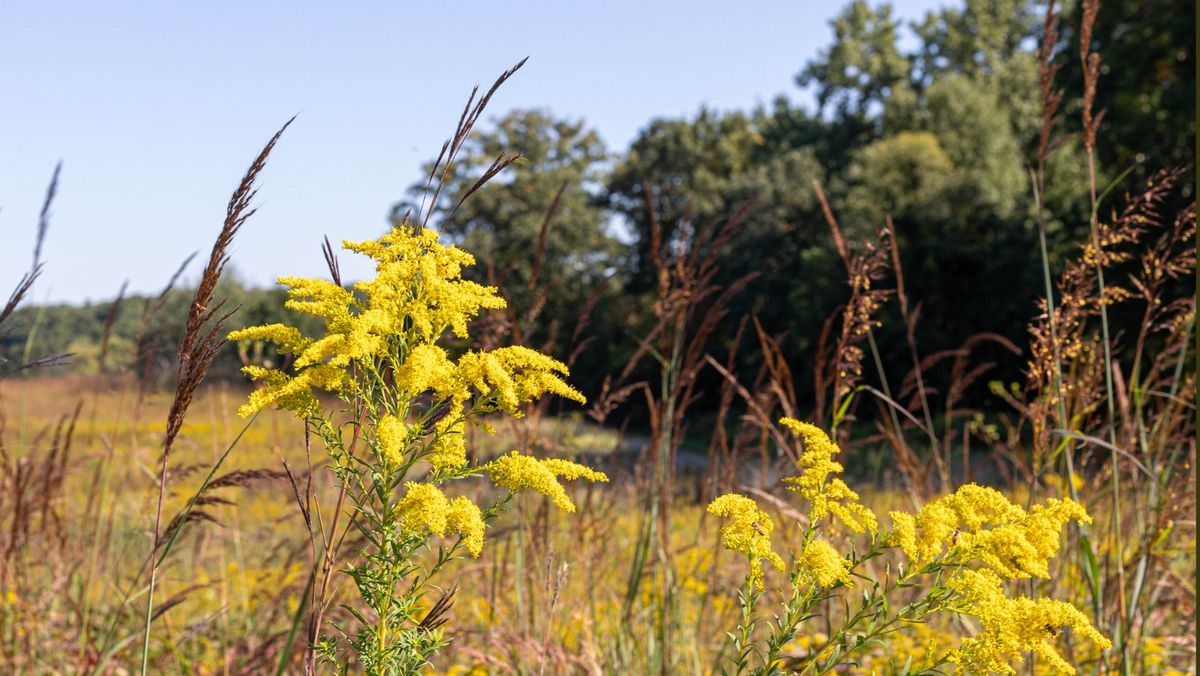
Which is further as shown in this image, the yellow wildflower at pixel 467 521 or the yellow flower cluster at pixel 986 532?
the yellow flower cluster at pixel 986 532

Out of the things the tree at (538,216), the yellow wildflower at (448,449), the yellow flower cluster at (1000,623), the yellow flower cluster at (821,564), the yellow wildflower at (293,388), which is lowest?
the yellow flower cluster at (1000,623)

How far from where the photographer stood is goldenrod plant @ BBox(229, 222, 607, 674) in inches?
54.2

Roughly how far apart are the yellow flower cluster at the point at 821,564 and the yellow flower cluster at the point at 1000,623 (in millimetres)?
198

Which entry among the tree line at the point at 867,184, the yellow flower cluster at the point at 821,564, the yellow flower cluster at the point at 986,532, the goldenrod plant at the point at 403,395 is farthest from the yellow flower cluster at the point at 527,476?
the tree line at the point at 867,184

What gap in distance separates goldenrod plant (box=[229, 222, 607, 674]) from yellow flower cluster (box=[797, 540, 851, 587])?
37 centimetres

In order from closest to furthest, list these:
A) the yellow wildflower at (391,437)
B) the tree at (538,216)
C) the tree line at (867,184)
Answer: the yellow wildflower at (391,437) < the tree line at (867,184) < the tree at (538,216)

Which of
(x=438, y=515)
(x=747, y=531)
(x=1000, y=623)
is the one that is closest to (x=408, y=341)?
(x=438, y=515)

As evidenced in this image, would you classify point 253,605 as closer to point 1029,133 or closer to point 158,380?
point 158,380

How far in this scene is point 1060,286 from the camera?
252cm

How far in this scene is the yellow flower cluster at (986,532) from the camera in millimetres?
1506

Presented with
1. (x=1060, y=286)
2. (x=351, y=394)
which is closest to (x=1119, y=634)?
(x=1060, y=286)

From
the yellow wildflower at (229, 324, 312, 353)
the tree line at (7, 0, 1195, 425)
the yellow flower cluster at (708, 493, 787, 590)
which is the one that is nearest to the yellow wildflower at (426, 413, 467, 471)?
the yellow wildflower at (229, 324, 312, 353)

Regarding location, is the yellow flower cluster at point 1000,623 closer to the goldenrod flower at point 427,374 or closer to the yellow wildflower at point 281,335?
the goldenrod flower at point 427,374

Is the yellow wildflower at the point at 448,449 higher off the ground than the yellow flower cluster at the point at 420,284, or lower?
lower
